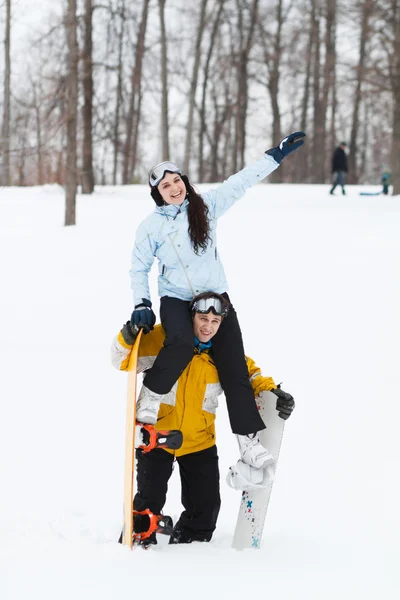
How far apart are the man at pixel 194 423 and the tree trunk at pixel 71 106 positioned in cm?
910

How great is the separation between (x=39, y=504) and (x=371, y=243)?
24.2ft

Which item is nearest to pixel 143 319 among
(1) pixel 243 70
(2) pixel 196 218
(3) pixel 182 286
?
(3) pixel 182 286

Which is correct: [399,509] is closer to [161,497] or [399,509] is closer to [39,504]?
[161,497]

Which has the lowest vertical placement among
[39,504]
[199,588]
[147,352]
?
[39,504]

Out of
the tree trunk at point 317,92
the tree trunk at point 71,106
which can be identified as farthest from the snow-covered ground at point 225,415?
the tree trunk at point 317,92

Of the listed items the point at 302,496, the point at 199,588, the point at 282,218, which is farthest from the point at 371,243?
the point at 199,588

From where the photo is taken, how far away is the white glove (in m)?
3.45

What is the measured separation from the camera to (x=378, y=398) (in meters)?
6.05

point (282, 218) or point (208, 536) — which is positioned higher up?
point (282, 218)

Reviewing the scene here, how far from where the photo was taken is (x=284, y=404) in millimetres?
3445

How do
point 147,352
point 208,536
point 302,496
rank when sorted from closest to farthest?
point 147,352 → point 208,536 → point 302,496

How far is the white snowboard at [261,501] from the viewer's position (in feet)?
12.0

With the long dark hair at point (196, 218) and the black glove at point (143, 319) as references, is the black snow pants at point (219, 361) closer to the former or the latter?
the black glove at point (143, 319)

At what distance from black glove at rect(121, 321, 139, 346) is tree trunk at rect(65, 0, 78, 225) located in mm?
9342
